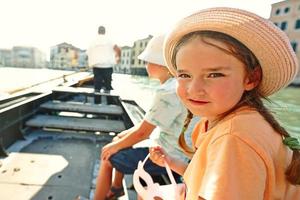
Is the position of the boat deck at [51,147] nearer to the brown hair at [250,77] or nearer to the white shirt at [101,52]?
the white shirt at [101,52]

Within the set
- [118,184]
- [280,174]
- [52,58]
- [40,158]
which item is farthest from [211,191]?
[52,58]

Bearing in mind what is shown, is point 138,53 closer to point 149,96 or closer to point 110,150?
point 149,96

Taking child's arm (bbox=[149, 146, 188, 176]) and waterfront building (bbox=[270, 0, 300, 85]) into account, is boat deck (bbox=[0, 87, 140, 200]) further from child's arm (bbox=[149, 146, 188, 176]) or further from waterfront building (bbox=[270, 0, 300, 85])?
waterfront building (bbox=[270, 0, 300, 85])

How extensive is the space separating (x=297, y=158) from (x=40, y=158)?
2708mm

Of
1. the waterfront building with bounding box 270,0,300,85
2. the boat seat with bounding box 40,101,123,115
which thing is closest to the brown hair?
the boat seat with bounding box 40,101,123,115

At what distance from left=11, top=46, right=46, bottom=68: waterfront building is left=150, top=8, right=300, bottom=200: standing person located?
107 meters

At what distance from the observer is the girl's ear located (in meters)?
0.85

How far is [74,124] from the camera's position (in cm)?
376

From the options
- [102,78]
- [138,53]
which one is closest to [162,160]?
[102,78]

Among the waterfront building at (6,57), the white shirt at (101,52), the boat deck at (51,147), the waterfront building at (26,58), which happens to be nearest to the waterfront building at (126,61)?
the waterfront building at (26,58)

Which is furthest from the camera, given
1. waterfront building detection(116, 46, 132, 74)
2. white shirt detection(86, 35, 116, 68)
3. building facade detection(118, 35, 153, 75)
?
waterfront building detection(116, 46, 132, 74)

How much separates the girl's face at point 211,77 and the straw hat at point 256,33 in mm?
49

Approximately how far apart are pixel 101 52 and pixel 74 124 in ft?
6.52

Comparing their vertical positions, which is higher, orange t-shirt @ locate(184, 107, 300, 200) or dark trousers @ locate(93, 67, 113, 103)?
orange t-shirt @ locate(184, 107, 300, 200)
